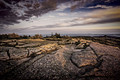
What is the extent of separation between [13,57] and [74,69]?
3.40m

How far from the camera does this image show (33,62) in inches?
120

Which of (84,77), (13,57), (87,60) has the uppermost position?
(13,57)

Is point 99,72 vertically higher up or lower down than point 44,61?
lower down

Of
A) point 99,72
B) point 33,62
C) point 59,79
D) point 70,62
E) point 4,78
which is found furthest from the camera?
point 70,62

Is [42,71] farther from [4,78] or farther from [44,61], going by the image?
[4,78]

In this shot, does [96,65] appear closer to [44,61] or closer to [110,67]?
[110,67]

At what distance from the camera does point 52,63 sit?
3068 millimetres

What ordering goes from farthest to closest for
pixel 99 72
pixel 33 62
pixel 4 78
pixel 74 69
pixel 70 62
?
pixel 70 62 → pixel 33 62 → pixel 74 69 → pixel 99 72 → pixel 4 78

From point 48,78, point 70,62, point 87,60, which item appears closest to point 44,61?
point 48,78

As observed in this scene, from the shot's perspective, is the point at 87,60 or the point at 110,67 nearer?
the point at 110,67

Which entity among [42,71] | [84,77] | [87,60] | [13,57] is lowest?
[84,77]

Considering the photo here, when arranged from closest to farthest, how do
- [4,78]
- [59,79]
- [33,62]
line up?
[4,78] → [59,79] → [33,62]

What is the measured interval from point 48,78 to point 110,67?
3178mm

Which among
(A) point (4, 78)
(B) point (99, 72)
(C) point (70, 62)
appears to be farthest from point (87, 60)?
(A) point (4, 78)
